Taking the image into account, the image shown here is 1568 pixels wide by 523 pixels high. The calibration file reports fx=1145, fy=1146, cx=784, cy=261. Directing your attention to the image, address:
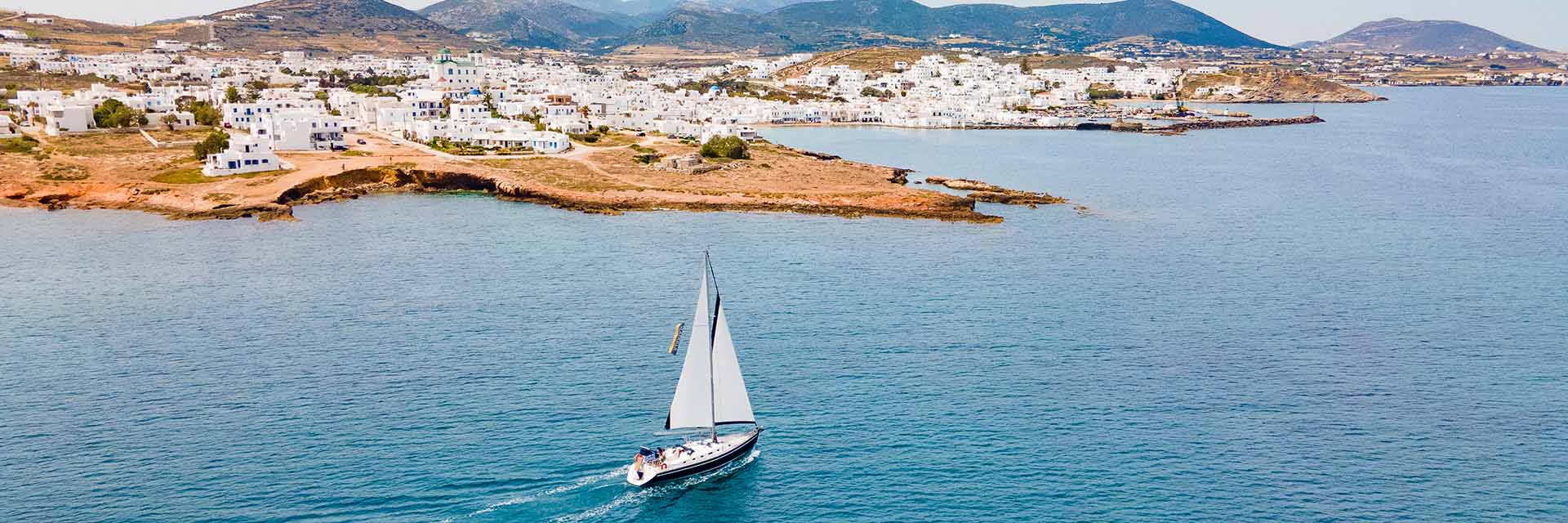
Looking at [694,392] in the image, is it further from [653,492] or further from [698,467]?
[653,492]

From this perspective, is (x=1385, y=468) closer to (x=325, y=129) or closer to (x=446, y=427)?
(x=446, y=427)

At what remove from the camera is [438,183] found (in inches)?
3135

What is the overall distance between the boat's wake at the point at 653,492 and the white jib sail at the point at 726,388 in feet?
3.77

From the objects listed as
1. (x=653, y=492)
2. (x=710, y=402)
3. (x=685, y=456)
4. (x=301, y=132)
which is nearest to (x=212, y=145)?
(x=301, y=132)

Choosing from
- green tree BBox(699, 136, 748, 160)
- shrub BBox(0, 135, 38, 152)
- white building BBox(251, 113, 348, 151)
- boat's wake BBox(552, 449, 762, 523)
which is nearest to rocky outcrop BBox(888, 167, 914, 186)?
green tree BBox(699, 136, 748, 160)

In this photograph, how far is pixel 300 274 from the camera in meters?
51.2

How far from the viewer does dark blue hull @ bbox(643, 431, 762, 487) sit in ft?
97.6

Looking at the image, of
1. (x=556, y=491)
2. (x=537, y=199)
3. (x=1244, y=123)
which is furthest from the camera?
(x=1244, y=123)

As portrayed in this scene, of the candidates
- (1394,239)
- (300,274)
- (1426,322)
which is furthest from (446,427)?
(1394,239)

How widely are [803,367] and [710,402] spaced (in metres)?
7.16

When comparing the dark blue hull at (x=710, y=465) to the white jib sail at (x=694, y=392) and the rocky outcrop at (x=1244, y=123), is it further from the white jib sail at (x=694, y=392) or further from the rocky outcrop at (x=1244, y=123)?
the rocky outcrop at (x=1244, y=123)

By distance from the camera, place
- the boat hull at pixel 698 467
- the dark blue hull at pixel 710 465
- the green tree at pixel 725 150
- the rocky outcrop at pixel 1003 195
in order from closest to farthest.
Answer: the boat hull at pixel 698 467
the dark blue hull at pixel 710 465
the rocky outcrop at pixel 1003 195
the green tree at pixel 725 150

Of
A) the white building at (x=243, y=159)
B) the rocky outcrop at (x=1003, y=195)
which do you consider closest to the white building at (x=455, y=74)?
the white building at (x=243, y=159)

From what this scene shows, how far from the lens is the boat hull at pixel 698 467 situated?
29.3 m
